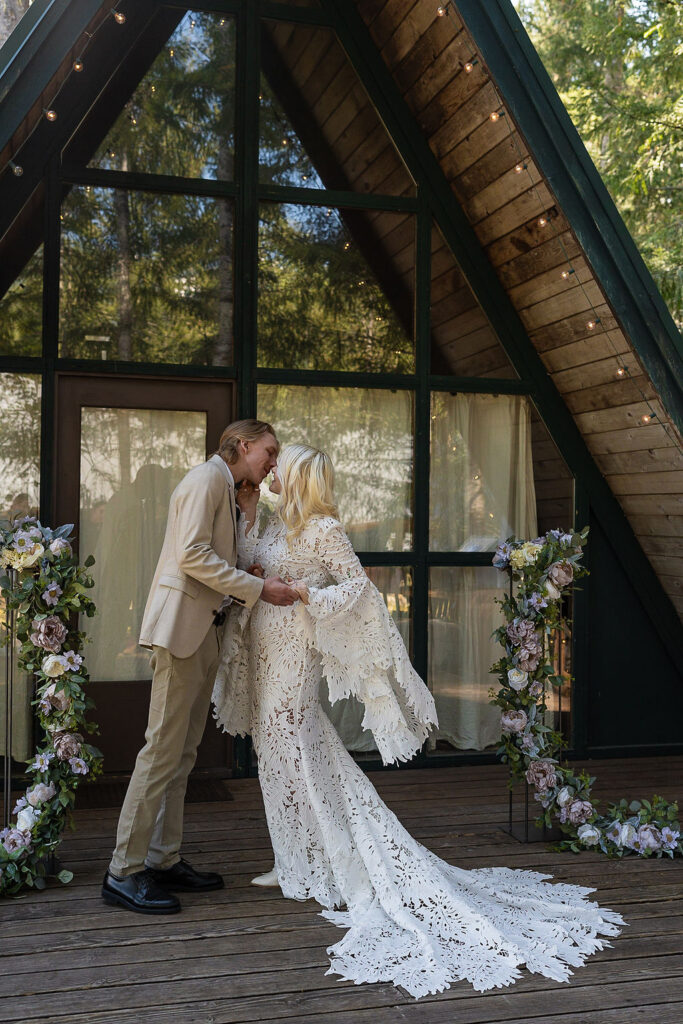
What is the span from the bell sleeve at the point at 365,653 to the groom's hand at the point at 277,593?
0.11 meters

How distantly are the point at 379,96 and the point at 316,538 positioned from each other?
119 inches

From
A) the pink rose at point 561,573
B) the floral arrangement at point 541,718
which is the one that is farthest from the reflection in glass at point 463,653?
the pink rose at point 561,573

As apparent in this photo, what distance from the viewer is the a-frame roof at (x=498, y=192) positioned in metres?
4.25

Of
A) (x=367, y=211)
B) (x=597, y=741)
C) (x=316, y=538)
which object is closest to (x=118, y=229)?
(x=367, y=211)

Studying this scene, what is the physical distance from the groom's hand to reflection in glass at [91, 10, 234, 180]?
8.82 feet

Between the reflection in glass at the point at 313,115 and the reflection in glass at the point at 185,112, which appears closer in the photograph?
the reflection in glass at the point at 185,112

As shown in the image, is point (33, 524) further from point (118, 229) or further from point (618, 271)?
point (618, 271)

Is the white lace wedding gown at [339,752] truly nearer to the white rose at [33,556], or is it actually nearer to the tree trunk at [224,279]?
the white rose at [33,556]

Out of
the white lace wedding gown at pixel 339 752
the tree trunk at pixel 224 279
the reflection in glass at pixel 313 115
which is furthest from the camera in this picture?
the reflection in glass at pixel 313 115

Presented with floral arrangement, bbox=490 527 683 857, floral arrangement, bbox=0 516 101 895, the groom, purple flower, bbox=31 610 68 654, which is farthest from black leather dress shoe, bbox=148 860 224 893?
floral arrangement, bbox=490 527 683 857

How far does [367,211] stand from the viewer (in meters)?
5.27

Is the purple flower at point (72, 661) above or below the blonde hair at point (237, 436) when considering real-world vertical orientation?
below

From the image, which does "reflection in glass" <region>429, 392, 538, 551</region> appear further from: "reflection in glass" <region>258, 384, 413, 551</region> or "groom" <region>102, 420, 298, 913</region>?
"groom" <region>102, 420, 298, 913</region>

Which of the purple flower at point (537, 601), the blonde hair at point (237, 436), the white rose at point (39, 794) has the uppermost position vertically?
the blonde hair at point (237, 436)
